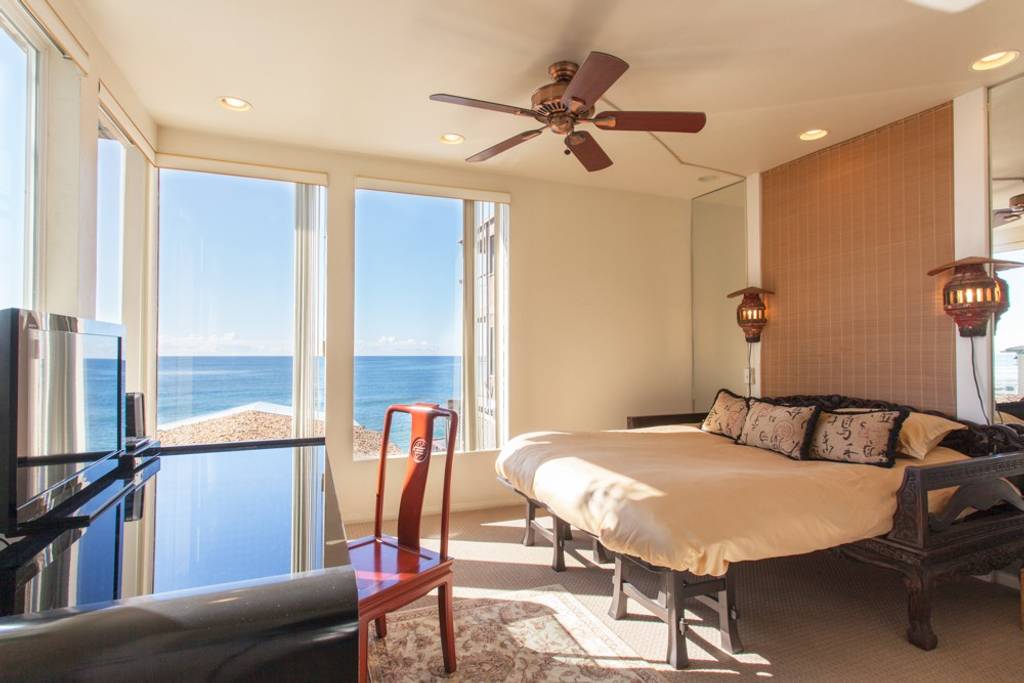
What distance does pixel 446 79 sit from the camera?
2.87 meters

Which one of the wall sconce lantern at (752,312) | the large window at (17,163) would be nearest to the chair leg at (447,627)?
the large window at (17,163)

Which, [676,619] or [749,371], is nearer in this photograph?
[676,619]

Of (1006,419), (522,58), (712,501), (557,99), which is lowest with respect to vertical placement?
(712,501)

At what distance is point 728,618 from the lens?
2262 mm

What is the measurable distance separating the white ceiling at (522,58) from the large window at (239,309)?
493 millimetres

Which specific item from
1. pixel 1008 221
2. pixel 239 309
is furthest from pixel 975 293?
pixel 239 309

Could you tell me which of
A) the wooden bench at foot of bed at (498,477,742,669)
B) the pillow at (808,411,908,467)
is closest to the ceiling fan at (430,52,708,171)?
the pillow at (808,411,908,467)

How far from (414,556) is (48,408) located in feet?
4.04

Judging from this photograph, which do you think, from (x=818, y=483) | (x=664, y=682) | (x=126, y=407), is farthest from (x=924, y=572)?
(x=126, y=407)

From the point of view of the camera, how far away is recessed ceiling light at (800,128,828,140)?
3.51 meters

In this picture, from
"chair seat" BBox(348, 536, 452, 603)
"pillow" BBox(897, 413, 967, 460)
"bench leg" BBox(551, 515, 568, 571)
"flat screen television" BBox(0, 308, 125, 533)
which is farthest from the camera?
"bench leg" BBox(551, 515, 568, 571)

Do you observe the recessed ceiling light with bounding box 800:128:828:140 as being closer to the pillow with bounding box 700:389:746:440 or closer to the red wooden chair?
the pillow with bounding box 700:389:746:440

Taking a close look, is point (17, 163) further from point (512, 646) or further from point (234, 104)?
point (512, 646)

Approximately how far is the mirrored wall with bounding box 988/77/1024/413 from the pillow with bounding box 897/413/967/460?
0.35 meters
